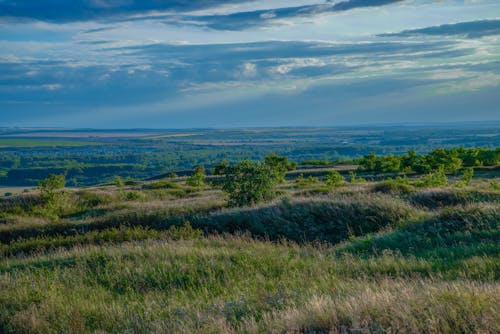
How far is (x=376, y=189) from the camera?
22.7 meters

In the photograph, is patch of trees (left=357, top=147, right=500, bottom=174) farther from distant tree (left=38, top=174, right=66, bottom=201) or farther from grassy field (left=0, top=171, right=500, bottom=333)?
distant tree (left=38, top=174, right=66, bottom=201)

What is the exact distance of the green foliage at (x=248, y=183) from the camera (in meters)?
22.4

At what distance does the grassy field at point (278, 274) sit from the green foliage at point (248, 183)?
13.8ft

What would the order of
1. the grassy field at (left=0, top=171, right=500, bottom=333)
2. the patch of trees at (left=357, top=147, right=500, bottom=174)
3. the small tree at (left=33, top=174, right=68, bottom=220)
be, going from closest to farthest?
the grassy field at (left=0, top=171, right=500, bottom=333), the small tree at (left=33, top=174, right=68, bottom=220), the patch of trees at (left=357, top=147, right=500, bottom=174)

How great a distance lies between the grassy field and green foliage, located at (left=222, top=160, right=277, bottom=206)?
4.20 m

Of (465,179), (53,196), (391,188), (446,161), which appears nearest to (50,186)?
(53,196)

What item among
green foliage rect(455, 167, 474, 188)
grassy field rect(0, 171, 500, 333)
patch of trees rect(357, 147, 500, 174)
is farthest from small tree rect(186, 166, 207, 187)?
grassy field rect(0, 171, 500, 333)

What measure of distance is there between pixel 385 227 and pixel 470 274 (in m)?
7.10

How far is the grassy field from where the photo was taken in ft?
17.7

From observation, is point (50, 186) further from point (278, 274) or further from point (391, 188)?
point (278, 274)

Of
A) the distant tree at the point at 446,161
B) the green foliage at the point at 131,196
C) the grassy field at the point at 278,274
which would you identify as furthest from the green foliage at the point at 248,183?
the distant tree at the point at 446,161

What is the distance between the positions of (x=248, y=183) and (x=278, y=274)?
13476mm

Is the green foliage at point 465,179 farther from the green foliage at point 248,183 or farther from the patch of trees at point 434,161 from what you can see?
the patch of trees at point 434,161

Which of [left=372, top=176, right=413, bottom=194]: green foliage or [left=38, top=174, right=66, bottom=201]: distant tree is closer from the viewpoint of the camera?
[left=372, top=176, right=413, bottom=194]: green foliage
